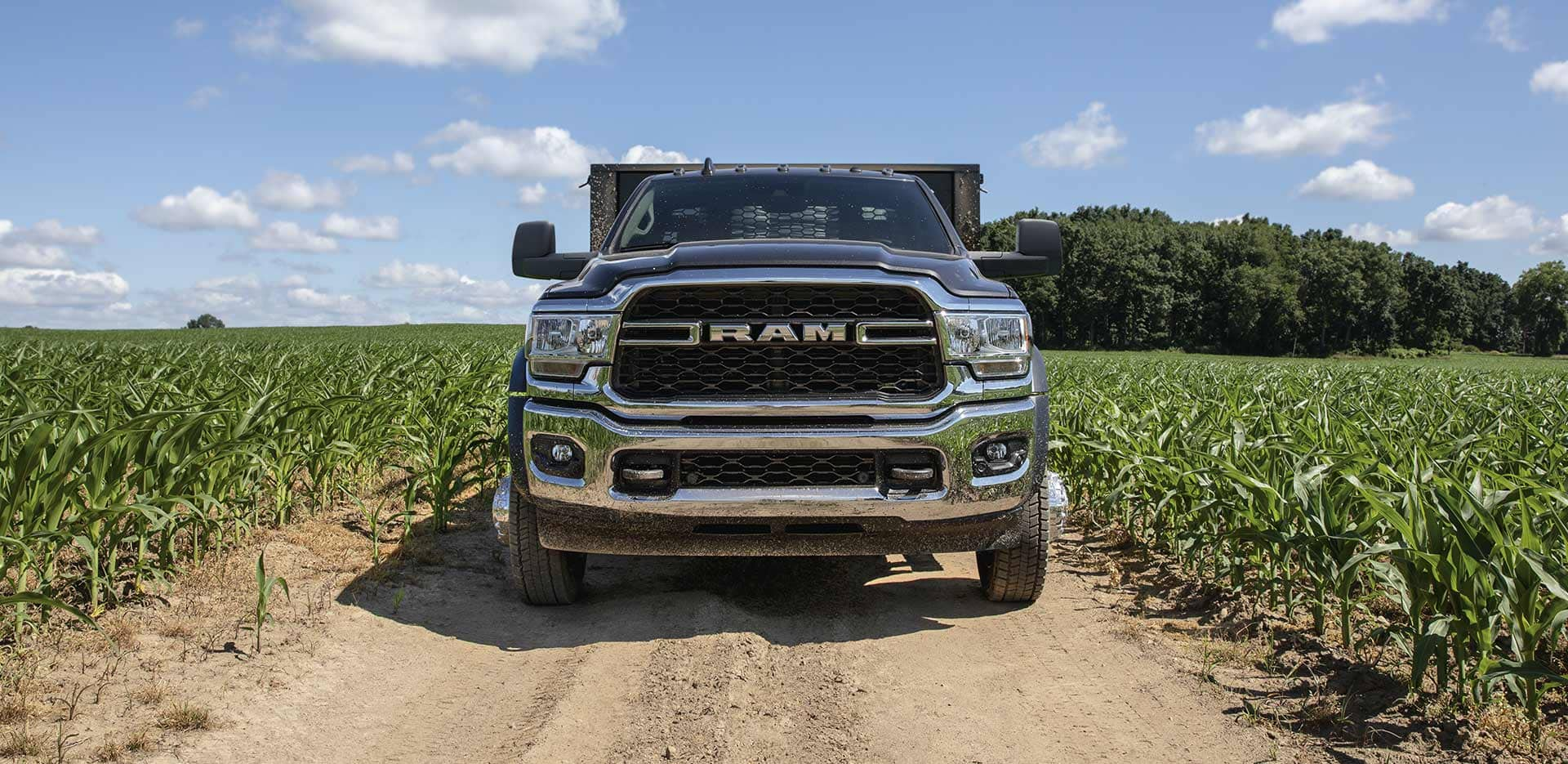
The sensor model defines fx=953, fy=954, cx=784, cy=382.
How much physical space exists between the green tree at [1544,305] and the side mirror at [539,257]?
126 metres

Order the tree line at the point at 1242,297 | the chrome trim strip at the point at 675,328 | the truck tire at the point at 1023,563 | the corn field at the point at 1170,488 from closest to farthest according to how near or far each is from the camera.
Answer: the corn field at the point at 1170,488, the chrome trim strip at the point at 675,328, the truck tire at the point at 1023,563, the tree line at the point at 1242,297

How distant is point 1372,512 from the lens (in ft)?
12.2

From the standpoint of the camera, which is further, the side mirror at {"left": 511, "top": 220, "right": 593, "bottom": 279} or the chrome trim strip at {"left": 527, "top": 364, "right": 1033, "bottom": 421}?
the side mirror at {"left": 511, "top": 220, "right": 593, "bottom": 279}

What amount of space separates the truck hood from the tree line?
78969 millimetres

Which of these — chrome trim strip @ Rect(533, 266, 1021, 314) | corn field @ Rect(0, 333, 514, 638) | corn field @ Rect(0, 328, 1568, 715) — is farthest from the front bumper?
corn field @ Rect(0, 333, 514, 638)

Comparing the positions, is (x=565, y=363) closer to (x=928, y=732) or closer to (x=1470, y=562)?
(x=928, y=732)

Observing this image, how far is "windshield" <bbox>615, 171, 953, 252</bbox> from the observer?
532 centimetres

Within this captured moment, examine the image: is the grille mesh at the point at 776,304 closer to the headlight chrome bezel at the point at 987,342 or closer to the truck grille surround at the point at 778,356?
the truck grille surround at the point at 778,356

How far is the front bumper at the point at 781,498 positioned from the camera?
383 centimetres

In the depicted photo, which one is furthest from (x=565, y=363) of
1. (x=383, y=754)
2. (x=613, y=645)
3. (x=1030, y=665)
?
(x=1030, y=665)

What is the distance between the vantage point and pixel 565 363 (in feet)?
12.9

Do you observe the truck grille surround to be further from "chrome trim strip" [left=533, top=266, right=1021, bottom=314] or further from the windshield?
the windshield

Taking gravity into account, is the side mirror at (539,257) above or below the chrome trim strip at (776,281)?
above

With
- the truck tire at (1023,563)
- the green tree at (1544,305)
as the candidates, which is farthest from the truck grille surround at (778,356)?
the green tree at (1544,305)
